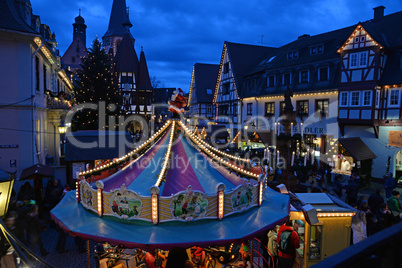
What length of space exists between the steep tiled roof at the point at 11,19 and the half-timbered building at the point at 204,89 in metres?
28.6

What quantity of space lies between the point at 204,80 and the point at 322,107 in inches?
931

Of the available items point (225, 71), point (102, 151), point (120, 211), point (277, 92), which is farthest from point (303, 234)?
point (225, 71)

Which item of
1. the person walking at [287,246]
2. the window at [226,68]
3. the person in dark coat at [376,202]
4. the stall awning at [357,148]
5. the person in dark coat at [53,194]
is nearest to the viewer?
the person walking at [287,246]

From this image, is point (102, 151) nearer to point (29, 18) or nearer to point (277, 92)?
point (29, 18)

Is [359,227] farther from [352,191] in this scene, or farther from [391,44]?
[391,44]

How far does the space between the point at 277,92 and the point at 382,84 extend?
9.20 metres

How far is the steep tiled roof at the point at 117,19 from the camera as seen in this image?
57.8 metres

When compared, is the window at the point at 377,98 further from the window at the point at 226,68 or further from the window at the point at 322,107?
the window at the point at 226,68

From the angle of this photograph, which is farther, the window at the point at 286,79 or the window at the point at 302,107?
the window at the point at 286,79

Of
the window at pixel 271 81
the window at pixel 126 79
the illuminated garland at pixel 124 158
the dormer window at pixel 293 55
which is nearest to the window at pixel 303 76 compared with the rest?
the dormer window at pixel 293 55

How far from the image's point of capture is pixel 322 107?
70.5ft

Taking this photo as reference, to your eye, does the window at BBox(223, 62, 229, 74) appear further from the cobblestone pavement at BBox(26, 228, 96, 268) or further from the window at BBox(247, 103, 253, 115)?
the cobblestone pavement at BBox(26, 228, 96, 268)

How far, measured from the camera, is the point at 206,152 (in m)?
8.28

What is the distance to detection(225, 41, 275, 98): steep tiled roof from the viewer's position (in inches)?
1230
